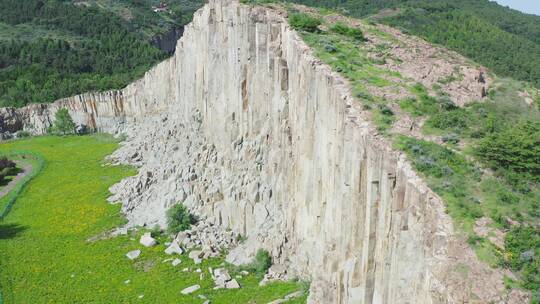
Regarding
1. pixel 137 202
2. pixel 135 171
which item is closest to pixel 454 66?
pixel 137 202

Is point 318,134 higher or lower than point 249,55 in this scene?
lower

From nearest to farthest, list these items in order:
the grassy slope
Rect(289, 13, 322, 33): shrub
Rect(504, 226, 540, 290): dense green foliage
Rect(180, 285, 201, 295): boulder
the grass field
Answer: Rect(504, 226, 540, 290): dense green foliage → the grassy slope → Rect(180, 285, 201, 295): boulder → the grass field → Rect(289, 13, 322, 33): shrub

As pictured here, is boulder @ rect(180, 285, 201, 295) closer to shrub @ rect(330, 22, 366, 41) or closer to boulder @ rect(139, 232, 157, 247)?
boulder @ rect(139, 232, 157, 247)

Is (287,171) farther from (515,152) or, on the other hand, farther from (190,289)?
(515,152)

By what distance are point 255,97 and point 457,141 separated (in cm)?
1732

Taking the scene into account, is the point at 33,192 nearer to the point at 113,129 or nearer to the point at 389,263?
the point at 113,129

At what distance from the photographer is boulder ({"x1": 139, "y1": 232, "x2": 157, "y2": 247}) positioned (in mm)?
40062

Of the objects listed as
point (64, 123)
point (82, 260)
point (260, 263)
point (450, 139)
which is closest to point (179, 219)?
point (82, 260)

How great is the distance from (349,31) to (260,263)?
54.9ft

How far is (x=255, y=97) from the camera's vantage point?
126ft

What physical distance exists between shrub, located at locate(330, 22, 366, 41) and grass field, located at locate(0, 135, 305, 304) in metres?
17.2

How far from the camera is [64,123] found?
7881 centimetres

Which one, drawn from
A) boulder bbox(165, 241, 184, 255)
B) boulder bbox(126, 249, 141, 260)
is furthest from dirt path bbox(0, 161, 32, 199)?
boulder bbox(165, 241, 184, 255)

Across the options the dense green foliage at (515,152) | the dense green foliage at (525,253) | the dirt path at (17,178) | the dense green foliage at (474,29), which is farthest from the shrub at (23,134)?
the dense green foliage at (525,253)
